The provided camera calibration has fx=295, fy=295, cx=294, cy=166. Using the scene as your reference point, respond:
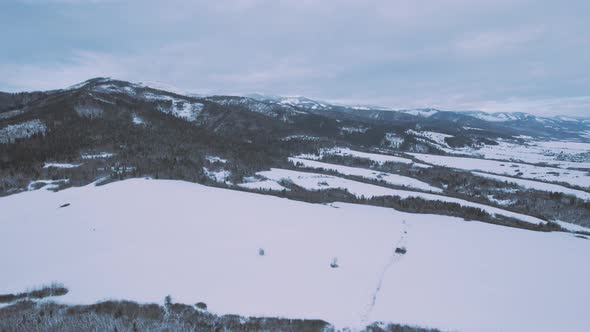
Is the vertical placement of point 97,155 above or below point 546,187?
above

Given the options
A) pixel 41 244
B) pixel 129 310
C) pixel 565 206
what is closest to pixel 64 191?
pixel 41 244

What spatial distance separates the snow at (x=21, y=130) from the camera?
3769 centimetres

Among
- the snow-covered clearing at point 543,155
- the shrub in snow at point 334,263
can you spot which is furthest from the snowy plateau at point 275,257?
the snow-covered clearing at point 543,155

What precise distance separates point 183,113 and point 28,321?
309 feet

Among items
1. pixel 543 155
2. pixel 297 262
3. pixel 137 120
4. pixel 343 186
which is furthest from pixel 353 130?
A: pixel 297 262

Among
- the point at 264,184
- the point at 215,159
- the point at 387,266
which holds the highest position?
the point at 215,159

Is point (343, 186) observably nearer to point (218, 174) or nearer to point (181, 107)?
point (218, 174)

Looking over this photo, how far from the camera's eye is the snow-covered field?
25.9ft

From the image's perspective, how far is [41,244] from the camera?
11.5 meters

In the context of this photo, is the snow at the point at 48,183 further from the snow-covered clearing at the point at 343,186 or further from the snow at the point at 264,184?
the snow-covered clearing at the point at 343,186

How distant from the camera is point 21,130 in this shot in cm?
3912

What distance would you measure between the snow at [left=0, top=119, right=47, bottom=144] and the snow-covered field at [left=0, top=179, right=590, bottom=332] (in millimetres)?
29038

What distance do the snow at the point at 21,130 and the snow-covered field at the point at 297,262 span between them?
29038mm

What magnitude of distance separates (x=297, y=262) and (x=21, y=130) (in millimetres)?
47049
